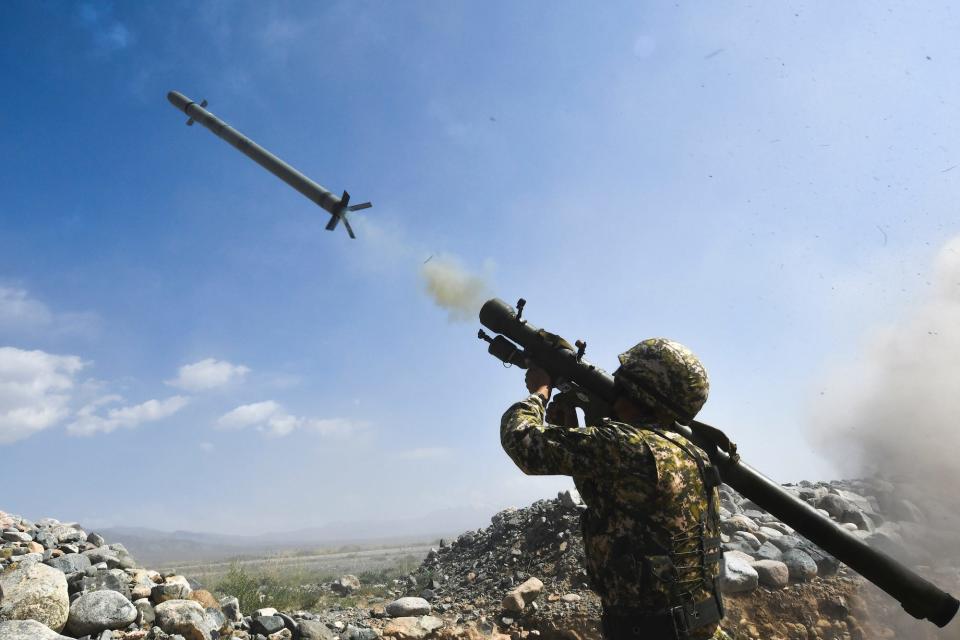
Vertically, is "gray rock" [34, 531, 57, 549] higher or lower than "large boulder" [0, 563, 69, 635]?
higher

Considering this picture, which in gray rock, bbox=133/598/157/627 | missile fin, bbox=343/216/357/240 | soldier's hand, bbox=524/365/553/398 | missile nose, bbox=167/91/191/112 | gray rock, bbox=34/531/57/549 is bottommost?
gray rock, bbox=133/598/157/627

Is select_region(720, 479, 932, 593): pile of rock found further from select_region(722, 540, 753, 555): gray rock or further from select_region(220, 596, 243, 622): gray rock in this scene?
select_region(220, 596, 243, 622): gray rock

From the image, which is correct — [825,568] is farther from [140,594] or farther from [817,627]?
[140,594]

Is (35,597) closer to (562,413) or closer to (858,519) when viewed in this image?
(562,413)

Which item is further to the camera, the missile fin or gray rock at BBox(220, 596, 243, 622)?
the missile fin

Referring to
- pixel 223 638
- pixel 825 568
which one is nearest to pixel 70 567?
pixel 223 638

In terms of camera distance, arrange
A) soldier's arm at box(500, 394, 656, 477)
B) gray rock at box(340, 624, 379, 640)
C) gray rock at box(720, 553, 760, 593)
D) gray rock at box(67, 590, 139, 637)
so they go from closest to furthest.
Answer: soldier's arm at box(500, 394, 656, 477) → gray rock at box(67, 590, 139, 637) → gray rock at box(340, 624, 379, 640) → gray rock at box(720, 553, 760, 593)

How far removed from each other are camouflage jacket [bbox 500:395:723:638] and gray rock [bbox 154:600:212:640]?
5.17 meters

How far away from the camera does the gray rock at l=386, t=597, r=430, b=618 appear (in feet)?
28.8

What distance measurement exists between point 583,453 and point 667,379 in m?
0.89

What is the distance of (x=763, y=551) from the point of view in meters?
9.50

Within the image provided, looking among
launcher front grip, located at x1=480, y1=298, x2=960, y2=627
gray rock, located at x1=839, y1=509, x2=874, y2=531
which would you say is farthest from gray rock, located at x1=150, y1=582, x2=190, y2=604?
gray rock, located at x1=839, y1=509, x2=874, y2=531

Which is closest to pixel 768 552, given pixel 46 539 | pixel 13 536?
pixel 46 539

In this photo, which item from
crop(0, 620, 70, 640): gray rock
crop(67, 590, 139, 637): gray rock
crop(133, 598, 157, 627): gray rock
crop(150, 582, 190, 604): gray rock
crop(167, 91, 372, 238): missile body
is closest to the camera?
crop(0, 620, 70, 640): gray rock
